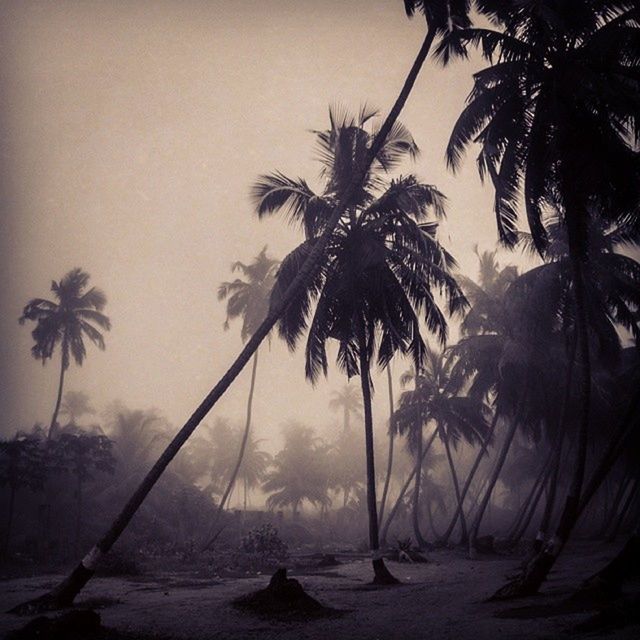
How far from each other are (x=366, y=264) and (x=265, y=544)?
53.7 ft

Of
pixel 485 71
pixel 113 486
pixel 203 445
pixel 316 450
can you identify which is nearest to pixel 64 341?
pixel 113 486

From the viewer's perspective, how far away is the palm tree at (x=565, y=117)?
30.5 feet

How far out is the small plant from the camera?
2250 centimetres

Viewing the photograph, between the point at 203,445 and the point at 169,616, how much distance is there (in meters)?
47.7

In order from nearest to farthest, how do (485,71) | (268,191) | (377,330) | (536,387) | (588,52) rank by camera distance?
(588,52) → (485,71) → (268,191) → (377,330) → (536,387)

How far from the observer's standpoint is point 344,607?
9367 mm

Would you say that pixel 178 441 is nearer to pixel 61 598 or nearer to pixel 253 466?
pixel 61 598

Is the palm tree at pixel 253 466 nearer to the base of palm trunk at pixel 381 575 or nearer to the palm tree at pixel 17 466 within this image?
the palm tree at pixel 17 466

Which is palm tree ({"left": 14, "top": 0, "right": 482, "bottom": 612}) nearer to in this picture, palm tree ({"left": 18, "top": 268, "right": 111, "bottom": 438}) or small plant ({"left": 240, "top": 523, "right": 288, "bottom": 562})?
small plant ({"left": 240, "top": 523, "right": 288, "bottom": 562})

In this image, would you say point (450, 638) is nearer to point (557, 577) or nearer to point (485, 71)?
point (557, 577)

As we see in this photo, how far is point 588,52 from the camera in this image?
32.0 ft

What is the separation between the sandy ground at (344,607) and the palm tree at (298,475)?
116ft

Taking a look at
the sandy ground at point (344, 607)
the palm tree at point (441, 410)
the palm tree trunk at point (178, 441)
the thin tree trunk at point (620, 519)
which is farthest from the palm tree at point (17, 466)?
the thin tree trunk at point (620, 519)

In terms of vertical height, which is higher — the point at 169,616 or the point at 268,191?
the point at 268,191
